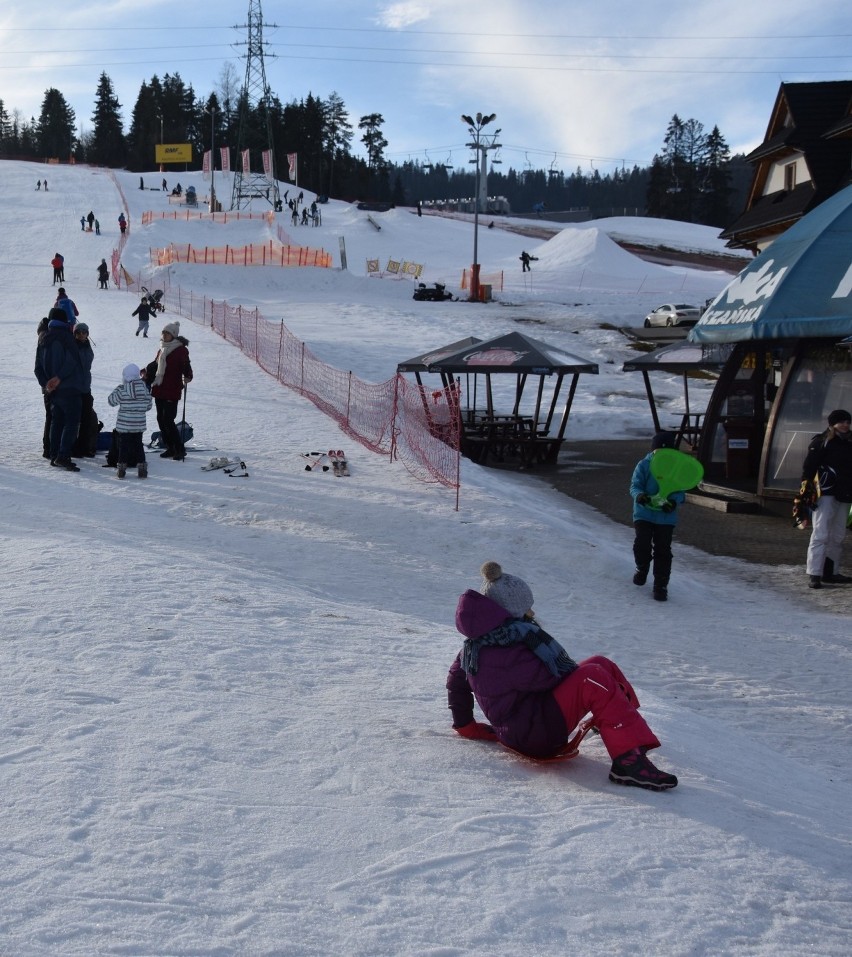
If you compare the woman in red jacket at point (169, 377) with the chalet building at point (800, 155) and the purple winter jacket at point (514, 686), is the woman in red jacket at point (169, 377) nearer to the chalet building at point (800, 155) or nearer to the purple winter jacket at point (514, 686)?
the purple winter jacket at point (514, 686)

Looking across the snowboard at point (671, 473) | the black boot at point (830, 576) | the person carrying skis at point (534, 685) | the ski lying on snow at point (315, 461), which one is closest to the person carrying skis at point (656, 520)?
the snowboard at point (671, 473)

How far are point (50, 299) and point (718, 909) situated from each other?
40016 mm

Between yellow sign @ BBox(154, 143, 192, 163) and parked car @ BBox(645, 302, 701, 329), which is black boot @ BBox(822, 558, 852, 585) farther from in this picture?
yellow sign @ BBox(154, 143, 192, 163)

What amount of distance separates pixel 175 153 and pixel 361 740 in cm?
11861

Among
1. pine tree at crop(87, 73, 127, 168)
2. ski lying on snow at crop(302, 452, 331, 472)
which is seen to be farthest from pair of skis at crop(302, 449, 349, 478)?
pine tree at crop(87, 73, 127, 168)

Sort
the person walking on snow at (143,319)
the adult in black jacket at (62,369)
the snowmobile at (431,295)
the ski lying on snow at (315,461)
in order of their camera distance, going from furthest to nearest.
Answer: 1. the snowmobile at (431,295)
2. the person walking on snow at (143,319)
3. the ski lying on snow at (315,461)
4. the adult in black jacket at (62,369)

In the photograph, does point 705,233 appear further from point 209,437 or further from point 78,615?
point 78,615

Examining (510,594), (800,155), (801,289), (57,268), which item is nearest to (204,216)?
(57,268)

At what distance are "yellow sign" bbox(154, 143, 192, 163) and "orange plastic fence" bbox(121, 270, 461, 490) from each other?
91374mm

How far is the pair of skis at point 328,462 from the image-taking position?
45.9 ft

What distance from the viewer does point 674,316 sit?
39.6m

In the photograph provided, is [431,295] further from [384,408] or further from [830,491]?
[830,491]

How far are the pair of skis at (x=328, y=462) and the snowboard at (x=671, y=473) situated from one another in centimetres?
495

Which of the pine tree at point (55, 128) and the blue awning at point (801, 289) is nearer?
the blue awning at point (801, 289)
